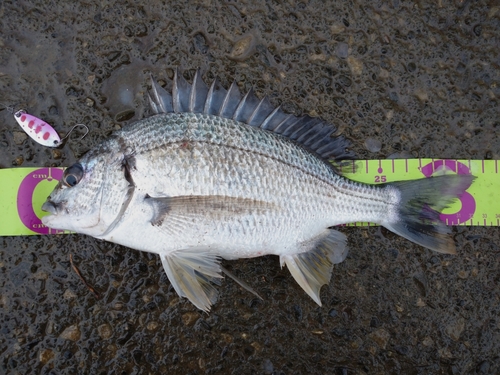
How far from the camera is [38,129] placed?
2.18 m

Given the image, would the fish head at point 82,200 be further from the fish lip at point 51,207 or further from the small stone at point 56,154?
the small stone at point 56,154

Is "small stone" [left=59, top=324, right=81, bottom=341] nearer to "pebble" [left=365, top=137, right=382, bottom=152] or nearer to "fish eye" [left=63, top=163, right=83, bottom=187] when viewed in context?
"fish eye" [left=63, top=163, right=83, bottom=187]

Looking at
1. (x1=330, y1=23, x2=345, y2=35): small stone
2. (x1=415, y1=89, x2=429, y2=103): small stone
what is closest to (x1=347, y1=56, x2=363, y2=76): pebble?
(x1=330, y1=23, x2=345, y2=35): small stone

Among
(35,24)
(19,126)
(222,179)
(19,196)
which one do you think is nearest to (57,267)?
(19,196)

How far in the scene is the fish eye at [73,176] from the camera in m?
1.89

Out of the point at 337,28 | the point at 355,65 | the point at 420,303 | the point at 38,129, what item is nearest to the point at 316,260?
the point at 420,303

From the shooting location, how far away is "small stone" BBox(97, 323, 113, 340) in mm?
2125

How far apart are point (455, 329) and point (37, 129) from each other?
270 centimetres

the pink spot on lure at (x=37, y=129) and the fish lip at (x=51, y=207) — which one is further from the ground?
the pink spot on lure at (x=37, y=129)

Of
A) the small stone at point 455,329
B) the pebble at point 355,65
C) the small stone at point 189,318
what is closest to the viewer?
the small stone at point 189,318

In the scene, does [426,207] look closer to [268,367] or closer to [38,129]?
[268,367]

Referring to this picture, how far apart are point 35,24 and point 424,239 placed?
8.47 ft

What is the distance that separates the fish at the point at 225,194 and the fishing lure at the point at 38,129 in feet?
1.28

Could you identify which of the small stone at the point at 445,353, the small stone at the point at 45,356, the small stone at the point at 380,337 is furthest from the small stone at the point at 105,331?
the small stone at the point at 445,353
